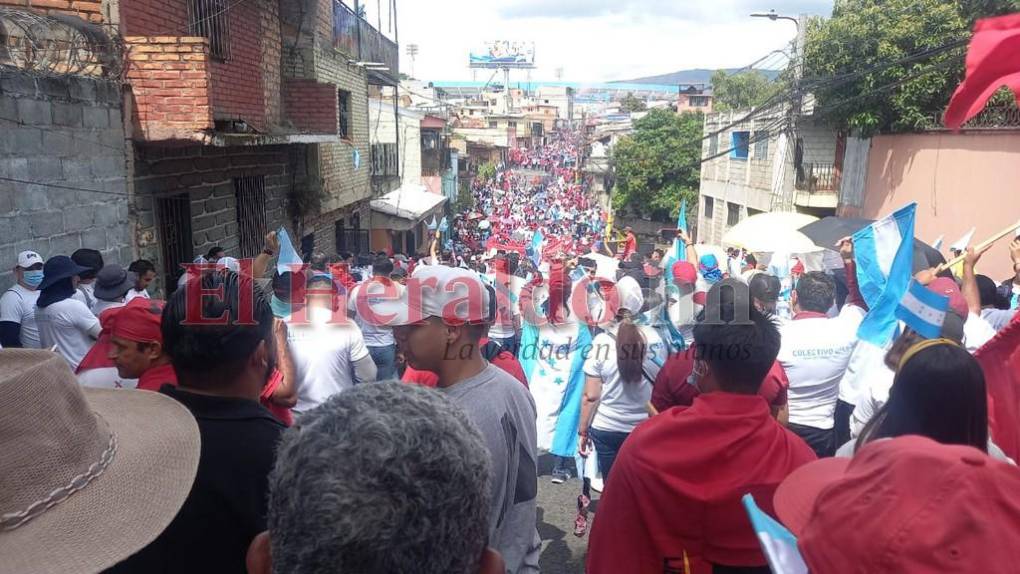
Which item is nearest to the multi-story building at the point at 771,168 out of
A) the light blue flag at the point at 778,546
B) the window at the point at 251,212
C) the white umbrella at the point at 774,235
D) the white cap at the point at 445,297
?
the white umbrella at the point at 774,235

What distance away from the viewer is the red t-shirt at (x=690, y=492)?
2057 mm

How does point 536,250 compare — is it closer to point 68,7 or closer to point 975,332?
point 68,7

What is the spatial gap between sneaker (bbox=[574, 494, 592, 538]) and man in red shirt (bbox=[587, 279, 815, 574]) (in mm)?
2401

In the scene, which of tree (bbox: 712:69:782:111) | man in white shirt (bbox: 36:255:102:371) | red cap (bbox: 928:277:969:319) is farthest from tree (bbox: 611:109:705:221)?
man in white shirt (bbox: 36:255:102:371)

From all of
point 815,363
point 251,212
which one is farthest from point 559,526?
point 251,212

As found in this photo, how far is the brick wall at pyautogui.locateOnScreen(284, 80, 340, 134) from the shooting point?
35.9ft

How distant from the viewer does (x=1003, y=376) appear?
2.64 meters

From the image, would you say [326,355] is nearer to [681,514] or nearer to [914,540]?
[681,514]

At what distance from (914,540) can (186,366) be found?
73.1 inches

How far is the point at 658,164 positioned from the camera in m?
32.9

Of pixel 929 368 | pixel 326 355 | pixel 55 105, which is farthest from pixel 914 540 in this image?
pixel 55 105

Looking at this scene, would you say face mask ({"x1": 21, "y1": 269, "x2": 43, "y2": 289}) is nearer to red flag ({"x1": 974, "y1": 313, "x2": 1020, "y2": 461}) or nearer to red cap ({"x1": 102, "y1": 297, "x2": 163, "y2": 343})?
red cap ({"x1": 102, "y1": 297, "x2": 163, "y2": 343})

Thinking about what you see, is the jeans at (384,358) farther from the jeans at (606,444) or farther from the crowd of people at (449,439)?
the jeans at (606,444)

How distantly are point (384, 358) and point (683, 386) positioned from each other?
2.90m
